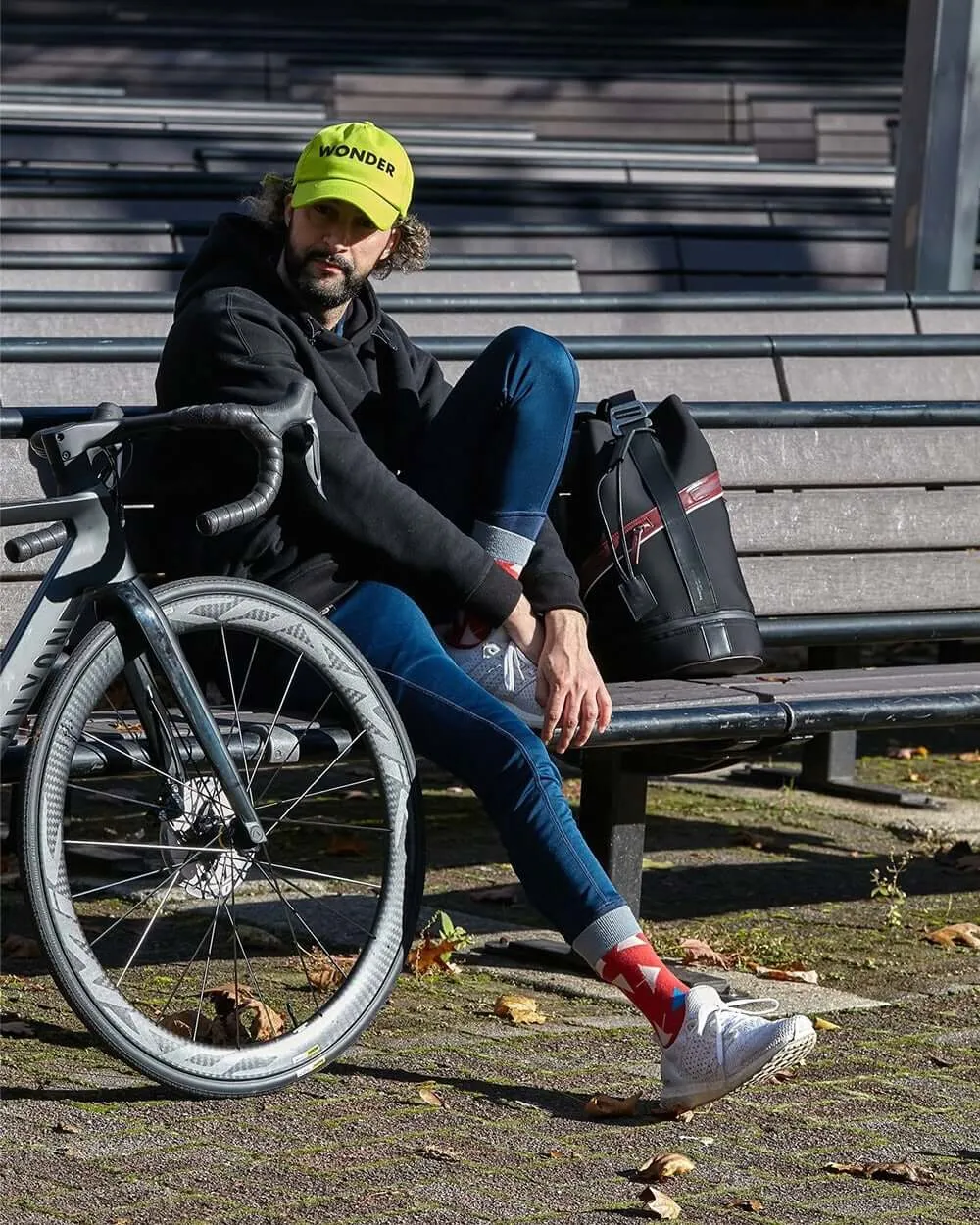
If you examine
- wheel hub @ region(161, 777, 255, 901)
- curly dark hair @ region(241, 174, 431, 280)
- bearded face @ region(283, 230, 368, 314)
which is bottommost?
wheel hub @ region(161, 777, 255, 901)

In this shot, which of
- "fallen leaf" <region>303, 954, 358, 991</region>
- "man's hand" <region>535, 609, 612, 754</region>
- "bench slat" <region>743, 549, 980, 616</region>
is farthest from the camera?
"bench slat" <region>743, 549, 980, 616</region>

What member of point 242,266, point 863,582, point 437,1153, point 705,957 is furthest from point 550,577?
point 863,582

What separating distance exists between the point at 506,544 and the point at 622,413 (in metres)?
0.46

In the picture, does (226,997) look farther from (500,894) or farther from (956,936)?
(956,936)

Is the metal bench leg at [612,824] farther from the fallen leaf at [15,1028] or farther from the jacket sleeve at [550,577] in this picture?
the fallen leaf at [15,1028]

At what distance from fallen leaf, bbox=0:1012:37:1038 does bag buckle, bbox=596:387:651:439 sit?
1.50 metres

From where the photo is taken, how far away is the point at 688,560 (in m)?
3.83

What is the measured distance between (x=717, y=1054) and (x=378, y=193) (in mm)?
1570

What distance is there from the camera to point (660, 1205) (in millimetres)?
2619

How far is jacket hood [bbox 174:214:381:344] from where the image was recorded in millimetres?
3598

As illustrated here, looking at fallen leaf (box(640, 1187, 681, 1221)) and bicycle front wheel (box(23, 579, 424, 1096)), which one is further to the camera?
bicycle front wheel (box(23, 579, 424, 1096))

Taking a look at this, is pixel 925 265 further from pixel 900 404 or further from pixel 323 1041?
pixel 323 1041

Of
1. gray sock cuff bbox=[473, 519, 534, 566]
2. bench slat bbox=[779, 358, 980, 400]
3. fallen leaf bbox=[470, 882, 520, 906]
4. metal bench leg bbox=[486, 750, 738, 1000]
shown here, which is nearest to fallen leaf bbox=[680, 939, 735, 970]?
metal bench leg bbox=[486, 750, 738, 1000]

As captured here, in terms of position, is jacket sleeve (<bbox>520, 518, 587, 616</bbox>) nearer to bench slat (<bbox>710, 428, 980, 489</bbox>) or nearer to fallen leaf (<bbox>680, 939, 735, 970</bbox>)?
fallen leaf (<bbox>680, 939, 735, 970</bbox>)
